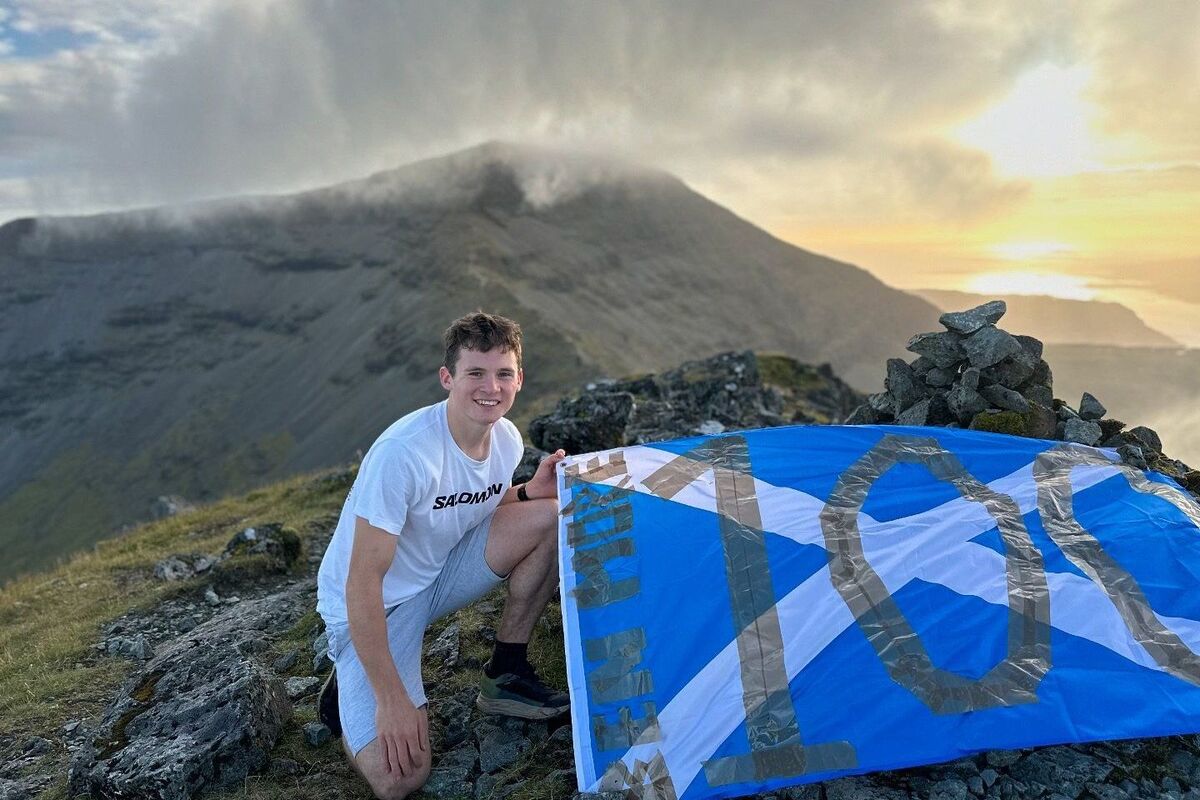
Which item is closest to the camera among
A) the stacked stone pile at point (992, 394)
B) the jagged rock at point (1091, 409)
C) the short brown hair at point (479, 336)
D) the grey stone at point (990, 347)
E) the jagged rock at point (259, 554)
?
the short brown hair at point (479, 336)

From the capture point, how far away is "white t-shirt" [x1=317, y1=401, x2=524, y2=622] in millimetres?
4934

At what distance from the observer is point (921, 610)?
196 inches

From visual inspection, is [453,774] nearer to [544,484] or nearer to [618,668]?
[618,668]

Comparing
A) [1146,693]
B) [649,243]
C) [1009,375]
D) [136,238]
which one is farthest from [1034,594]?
[136,238]

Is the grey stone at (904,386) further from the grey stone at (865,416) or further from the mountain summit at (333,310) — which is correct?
the mountain summit at (333,310)

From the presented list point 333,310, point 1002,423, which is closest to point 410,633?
point 1002,423

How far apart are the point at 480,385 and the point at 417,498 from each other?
837 mm

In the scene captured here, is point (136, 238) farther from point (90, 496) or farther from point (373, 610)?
point (373, 610)

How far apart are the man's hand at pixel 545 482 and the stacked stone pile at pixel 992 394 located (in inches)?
151

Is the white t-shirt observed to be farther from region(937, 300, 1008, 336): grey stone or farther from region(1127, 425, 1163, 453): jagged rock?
region(1127, 425, 1163, 453): jagged rock

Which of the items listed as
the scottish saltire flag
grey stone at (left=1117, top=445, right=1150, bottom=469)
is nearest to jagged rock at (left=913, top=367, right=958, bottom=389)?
grey stone at (left=1117, top=445, right=1150, bottom=469)

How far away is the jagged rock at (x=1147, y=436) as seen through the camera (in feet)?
25.6

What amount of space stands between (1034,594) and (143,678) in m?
6.44

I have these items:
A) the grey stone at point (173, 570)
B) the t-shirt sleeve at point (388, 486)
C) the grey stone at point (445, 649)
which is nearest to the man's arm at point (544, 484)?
the t-shirt sleeve at point (388, 486)
